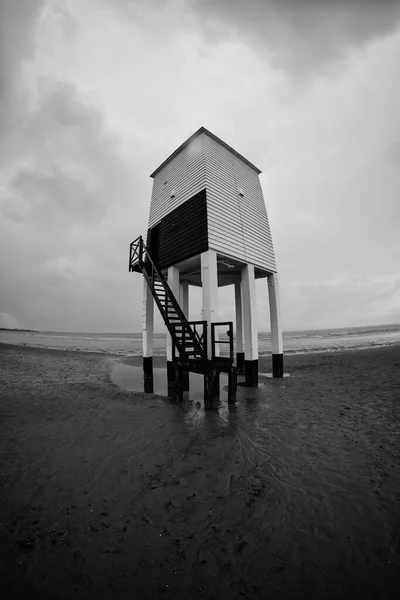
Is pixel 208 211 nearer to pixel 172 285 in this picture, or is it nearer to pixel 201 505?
pixel 172 285

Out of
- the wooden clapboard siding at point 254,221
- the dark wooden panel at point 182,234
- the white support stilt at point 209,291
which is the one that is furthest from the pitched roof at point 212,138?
the white support stilt at point 209,291

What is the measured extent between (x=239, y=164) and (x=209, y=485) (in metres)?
14.0

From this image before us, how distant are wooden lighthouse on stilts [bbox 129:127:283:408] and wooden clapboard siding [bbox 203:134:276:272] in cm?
5

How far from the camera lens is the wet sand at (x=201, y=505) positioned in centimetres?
236

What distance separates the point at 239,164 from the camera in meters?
12.8

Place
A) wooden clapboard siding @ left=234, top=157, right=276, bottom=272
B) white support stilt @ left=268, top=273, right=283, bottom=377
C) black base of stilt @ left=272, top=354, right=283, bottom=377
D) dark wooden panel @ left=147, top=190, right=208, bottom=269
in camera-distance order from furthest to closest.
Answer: black base of stilt @ left=272, top=354, right=283, bottom=377 < white support stilt @ left=268, top=273, right=283, bottom=377 < wooden clapboard siding @ left=234, top=157, right=276, bottom=272 < dark wooden panel @ left=147, top=190, right=208, bottom=269

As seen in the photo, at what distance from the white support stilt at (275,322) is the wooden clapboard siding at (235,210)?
2.66ft

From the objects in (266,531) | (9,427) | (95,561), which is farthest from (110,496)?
(9,427)

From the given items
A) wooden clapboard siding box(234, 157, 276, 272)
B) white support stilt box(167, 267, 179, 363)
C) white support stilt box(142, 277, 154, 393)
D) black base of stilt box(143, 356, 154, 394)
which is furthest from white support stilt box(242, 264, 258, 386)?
white support stilt box(142, 277, 154, 393)

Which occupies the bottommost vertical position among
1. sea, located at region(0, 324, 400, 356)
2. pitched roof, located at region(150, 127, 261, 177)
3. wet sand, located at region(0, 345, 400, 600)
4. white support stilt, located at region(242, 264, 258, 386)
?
sea, located at region(0, 324, 400, 356)

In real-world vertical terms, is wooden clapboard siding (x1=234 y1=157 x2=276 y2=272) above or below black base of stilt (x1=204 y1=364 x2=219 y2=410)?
above

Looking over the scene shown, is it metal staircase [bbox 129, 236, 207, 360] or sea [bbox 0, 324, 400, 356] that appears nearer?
metal staircase [bbox 129, 236, 207, 360]

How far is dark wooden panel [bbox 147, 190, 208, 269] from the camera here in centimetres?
994

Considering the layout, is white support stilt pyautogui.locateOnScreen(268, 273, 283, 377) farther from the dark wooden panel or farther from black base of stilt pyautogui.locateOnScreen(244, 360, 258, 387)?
the dark wooden panel
